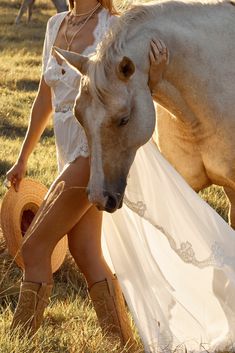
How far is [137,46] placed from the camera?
4.20 metres

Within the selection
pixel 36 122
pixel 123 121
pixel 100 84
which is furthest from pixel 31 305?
pixel 100 84

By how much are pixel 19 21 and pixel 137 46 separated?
62.1 ft

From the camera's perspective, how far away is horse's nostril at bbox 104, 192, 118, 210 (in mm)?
4020

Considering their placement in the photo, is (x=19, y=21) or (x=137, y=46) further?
(x=19, y=21)

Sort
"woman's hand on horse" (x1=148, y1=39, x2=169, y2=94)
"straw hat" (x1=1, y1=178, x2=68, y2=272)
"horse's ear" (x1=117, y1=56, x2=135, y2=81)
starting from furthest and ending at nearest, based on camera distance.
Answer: "straw hat" (x1=1, y1=178, x2=68, y2=272) < "woman's hand on horse" (x1=148, y1=39, x2=169, y2=94) < "horse's ear" (x1=117, y1=56, x2=135, y2=81)

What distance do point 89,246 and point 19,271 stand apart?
123cm

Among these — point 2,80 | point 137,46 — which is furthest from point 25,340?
point 2,80

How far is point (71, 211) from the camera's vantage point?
4559 millimetres

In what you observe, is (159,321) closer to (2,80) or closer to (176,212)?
(176,212)

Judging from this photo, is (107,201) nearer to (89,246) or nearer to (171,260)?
(89,246)

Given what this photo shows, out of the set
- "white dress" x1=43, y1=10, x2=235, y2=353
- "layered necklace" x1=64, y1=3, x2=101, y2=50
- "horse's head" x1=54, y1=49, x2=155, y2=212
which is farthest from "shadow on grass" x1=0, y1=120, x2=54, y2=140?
"horse's head" x1=54, y1=49, x2=155, y2=212

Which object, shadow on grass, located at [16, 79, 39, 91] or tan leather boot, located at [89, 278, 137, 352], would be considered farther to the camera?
shadow on grass, located at [16, 79, 39, 91]

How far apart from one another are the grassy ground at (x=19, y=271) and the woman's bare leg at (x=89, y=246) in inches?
9.5

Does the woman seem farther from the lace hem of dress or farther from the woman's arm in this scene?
the lace hem of dress
